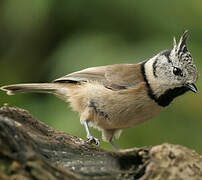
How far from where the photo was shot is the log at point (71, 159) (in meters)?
2.04

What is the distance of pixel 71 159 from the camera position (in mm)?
2703

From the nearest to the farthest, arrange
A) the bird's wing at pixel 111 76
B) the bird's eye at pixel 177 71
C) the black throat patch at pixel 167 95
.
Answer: the bird's eye at pixel 177 71 < the black throat patch at pixel 167 95 < the bird's wing at pixel 111 76

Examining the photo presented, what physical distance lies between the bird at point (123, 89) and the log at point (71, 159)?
1166 millimetres

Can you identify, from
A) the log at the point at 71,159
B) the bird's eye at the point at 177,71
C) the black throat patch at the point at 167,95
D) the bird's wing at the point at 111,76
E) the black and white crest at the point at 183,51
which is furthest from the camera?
the bird's wing at the point at 111,76

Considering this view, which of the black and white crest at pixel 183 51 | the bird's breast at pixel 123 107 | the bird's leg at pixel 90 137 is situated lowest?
the bird's leg at pixel 90 137

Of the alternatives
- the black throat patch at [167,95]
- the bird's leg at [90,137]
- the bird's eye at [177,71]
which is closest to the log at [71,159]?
the bird's leg at [90,137]

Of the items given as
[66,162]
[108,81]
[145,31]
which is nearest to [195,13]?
[145,31]

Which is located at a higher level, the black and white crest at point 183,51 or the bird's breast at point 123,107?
the black and white crest at point 183,51

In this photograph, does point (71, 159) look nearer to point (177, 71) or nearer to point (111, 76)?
point (177, 71)

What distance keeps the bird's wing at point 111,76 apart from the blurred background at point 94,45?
0.27 feet

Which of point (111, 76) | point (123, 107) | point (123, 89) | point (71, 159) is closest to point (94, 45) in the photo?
point (111, 76)

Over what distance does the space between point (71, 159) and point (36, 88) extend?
2.07 m

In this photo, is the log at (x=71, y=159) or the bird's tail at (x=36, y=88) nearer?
the log at (x=71, y=159)

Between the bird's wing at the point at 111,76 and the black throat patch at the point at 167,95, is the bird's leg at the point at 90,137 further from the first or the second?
the black throat patch at the point at 167,95
